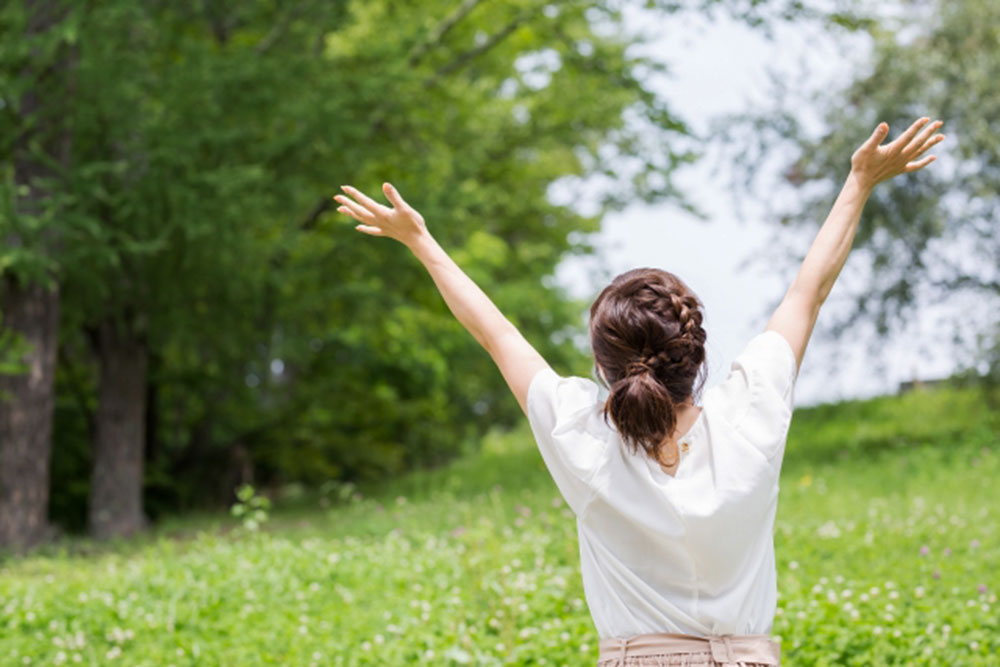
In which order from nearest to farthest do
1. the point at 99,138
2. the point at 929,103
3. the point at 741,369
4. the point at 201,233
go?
1. the point at 741,369
2. the point at 201,233
3. the point at 99,138
4. the point at 929,103

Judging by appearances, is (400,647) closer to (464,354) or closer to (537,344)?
(464,354)

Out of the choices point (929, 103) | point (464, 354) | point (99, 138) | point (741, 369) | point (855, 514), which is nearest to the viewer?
point (741, 369)

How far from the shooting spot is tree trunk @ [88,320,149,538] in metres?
12.0

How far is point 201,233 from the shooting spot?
953 cm

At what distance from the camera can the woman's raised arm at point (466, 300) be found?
2016 mm

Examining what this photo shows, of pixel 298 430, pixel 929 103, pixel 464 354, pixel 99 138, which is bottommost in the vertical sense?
pixel 298 430

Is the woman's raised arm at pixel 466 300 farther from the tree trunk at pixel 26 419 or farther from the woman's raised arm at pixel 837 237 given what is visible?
the tree trunk at pixel 26 419

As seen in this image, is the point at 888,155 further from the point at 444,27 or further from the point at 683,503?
the point at 444,27

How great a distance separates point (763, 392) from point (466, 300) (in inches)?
25.8

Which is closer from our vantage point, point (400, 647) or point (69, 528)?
point (400, 647)

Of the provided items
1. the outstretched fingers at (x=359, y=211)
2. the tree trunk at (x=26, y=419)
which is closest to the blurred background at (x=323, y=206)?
the tree trunk at (x=26, y=419)

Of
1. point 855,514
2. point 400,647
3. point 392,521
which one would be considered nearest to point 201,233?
point 392,521

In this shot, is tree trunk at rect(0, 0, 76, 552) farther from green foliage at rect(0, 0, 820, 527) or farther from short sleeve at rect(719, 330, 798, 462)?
short sleeve at rect(719, 330, 798, 462)

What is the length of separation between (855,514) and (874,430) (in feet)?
25.6
